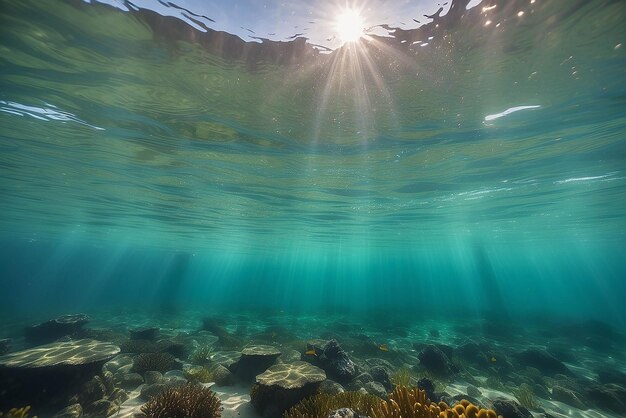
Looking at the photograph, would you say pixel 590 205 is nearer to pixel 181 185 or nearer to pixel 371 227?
pixel 371 227

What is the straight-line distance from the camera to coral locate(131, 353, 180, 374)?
9.87m

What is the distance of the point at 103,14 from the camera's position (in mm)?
6863

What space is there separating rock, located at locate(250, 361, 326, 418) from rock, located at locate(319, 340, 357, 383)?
1749mm

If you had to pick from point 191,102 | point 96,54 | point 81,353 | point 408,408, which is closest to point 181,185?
point 191,102

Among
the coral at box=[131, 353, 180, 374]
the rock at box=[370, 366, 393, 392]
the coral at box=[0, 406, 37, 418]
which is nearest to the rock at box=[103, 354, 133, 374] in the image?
the coral at box=[131, 353, 180, 374]

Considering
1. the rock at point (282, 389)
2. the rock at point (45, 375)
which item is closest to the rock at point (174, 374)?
the rock at point (45, 375)

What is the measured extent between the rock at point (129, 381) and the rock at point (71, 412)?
90.0 inches

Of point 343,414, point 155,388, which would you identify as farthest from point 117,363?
point 343,414

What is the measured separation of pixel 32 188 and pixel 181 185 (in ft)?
39.3

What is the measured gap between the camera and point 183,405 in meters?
6.01

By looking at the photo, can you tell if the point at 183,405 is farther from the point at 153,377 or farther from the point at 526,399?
the point at 526,399

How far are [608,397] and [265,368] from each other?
13.5 meters

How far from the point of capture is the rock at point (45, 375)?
21.7ft

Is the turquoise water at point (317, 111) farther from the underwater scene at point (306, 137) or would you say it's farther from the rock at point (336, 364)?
the rock at point (336, 364)
